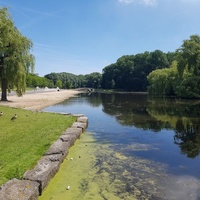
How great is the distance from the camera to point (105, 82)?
505ft

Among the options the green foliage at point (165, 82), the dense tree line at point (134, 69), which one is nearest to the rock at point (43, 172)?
the green foliage at point (165, 82)

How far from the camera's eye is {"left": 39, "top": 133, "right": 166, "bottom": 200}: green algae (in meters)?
7.76

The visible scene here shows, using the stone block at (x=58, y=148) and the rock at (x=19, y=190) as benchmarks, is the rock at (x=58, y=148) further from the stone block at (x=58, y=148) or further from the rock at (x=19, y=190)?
the rock at (x=19, y=190)

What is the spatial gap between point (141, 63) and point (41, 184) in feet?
421

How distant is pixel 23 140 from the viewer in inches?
497

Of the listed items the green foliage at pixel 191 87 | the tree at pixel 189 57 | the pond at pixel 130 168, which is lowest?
the pond at pixel 130 168

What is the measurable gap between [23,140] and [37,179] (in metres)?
5.19

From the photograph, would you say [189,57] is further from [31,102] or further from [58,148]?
[58,148]

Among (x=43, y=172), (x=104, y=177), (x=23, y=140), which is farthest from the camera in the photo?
(x=23, y=140)

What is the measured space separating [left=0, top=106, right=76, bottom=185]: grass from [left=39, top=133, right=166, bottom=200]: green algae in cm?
117

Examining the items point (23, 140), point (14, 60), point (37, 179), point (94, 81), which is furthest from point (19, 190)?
point (94, 81)

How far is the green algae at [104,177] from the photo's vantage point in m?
7.76

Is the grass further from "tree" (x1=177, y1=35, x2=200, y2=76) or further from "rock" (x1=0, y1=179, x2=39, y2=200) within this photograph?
"tree" (x1=177, y1=35, x2=200, y2=76)

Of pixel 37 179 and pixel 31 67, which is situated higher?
pixel 31 67
